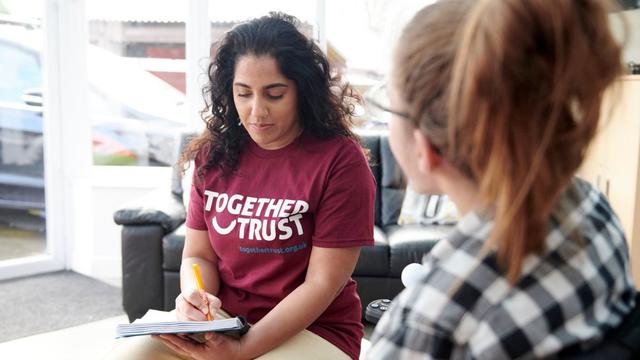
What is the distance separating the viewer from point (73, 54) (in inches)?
138

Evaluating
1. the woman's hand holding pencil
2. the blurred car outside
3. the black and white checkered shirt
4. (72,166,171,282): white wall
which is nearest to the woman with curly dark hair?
the woman's hand holding pencil

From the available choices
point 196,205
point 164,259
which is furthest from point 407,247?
point 196,205

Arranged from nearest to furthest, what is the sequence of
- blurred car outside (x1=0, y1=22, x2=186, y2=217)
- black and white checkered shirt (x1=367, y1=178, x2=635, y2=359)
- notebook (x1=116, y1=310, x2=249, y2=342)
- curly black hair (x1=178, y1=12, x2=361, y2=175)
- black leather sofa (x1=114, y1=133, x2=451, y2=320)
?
black and white checkered shirt (x1=367, y1=178, x2=635, y2=359) → notebook (x1=116, y1=310, x2=249, y2=342) → curly black hair (x1=178, y1=12, x2=361, y2=175) → black leather sofa (x1=114, y1=133, x2=451, y2=320) → blurred car outside (x1=0, y1=22, x2=186, y2=217)

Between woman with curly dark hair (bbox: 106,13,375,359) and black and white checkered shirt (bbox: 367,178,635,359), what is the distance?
68cm

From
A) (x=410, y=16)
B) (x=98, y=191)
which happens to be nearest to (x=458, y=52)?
(x=410, y=16)

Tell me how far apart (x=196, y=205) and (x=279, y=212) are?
247 mm

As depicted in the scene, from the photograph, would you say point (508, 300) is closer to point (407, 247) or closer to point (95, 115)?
point (407, 247)

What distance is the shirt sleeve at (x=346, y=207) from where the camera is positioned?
4.33 ft

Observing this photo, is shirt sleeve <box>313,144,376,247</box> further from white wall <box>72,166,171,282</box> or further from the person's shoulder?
white wall <box>72,166,171,282</box>

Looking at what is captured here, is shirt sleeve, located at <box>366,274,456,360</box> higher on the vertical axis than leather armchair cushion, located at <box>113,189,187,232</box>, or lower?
higher

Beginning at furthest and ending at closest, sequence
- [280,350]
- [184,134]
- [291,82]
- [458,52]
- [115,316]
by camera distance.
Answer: [184,134], [115,316], [291,82], [280,350], [458,52]

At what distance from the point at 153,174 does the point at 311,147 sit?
2542 mm

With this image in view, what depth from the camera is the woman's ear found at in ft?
2.21

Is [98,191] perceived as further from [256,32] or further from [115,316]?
[256,32]
